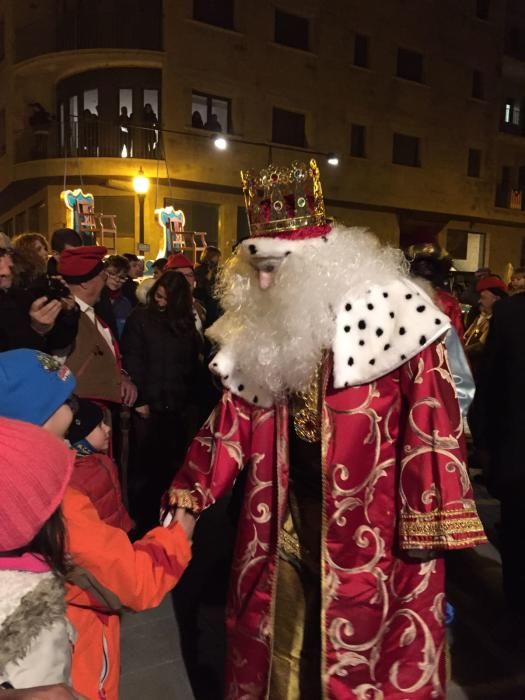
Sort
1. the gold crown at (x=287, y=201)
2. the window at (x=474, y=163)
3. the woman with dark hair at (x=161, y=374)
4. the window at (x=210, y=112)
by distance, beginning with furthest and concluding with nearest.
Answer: the window at (x=474, y=163), the window at (x=210, y=112), the woman with dark hair at (x=161, y=374), the gold crown at (x=287, y=201)

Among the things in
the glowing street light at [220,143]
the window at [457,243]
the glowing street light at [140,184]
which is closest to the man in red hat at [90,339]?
the glowing street light at [140,184]

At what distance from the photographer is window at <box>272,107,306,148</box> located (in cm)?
1858

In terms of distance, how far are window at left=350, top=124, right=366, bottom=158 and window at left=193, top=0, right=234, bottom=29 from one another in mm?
5280

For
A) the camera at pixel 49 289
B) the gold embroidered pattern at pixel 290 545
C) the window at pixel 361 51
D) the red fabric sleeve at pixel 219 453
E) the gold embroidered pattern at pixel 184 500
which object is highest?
the window at pixel 361 51

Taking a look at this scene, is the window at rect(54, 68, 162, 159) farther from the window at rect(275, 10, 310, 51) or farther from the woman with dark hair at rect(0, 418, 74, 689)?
the woman with dark hair at rect(0, 418, 74, 689)

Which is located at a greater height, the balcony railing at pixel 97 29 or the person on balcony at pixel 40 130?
the balcony railing at pixel 97 29

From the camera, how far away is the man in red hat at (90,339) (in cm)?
354

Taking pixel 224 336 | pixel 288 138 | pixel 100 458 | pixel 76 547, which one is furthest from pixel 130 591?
pixel 288 138

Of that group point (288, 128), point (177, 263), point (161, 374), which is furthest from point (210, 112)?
point (161, 374)

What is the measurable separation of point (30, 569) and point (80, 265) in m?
2.78

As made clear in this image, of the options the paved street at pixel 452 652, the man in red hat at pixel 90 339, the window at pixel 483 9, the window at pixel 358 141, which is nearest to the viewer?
the paved street at pixel 452 652

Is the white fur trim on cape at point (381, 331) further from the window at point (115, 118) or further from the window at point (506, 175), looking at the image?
the window at point (506, 175)

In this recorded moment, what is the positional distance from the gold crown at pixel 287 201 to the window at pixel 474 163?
22.8m

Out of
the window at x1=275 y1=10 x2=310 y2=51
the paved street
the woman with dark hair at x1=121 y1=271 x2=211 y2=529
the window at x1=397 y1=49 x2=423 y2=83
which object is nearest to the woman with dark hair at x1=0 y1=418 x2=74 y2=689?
the paved street
